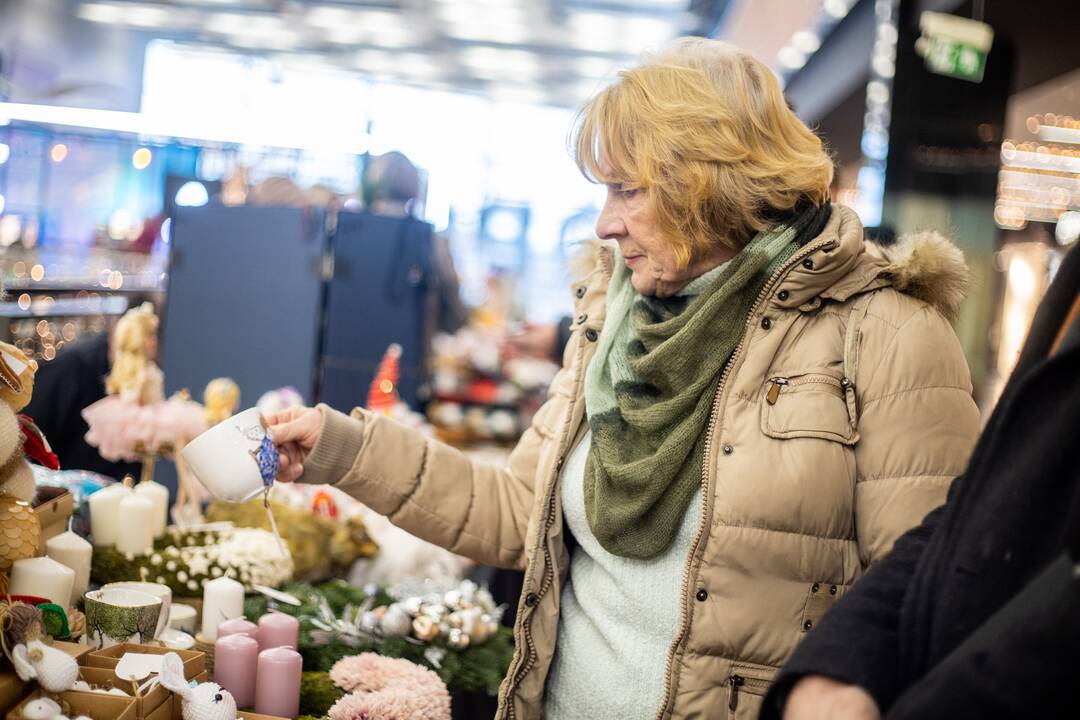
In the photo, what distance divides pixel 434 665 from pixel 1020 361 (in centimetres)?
127

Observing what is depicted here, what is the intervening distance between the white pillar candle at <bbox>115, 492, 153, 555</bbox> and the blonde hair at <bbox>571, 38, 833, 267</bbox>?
41.2 inches

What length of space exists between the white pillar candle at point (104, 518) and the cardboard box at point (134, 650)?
0.54 metres

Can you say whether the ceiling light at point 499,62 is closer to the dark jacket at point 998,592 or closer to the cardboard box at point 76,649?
the cardboard box at point 76,649

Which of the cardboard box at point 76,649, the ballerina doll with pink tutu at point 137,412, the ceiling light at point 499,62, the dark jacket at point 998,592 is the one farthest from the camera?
the ceiling light at point 499,62

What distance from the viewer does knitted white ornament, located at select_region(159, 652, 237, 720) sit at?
4.08 feet

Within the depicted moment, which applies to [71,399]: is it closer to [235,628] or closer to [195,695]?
[235,628]

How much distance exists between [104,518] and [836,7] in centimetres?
630

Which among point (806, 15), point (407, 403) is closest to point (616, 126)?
point (407, 403)

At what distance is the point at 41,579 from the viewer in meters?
1.40

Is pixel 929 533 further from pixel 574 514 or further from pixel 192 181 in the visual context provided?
pixel 192 181

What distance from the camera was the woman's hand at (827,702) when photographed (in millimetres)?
881

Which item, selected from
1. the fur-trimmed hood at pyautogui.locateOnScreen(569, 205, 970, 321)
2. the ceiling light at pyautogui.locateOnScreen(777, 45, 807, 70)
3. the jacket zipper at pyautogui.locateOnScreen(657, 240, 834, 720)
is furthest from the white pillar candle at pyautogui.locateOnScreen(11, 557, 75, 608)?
the ceiling light at pyautogui.locateOnScreen(777, 45, 807, 70)

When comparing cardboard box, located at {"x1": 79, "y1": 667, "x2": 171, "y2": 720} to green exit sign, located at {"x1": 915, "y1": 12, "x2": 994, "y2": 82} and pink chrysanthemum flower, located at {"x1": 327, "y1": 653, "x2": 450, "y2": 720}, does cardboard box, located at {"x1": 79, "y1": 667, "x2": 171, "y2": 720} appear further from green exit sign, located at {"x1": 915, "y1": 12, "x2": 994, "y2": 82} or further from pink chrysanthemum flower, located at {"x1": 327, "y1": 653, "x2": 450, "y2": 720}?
green exit sign, located at {"x1": 915, "y1": 12, "x2": 994, "y2": 82}

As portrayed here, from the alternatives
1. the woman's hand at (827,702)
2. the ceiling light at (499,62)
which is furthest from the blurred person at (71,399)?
the ceiling light at (499,62)
